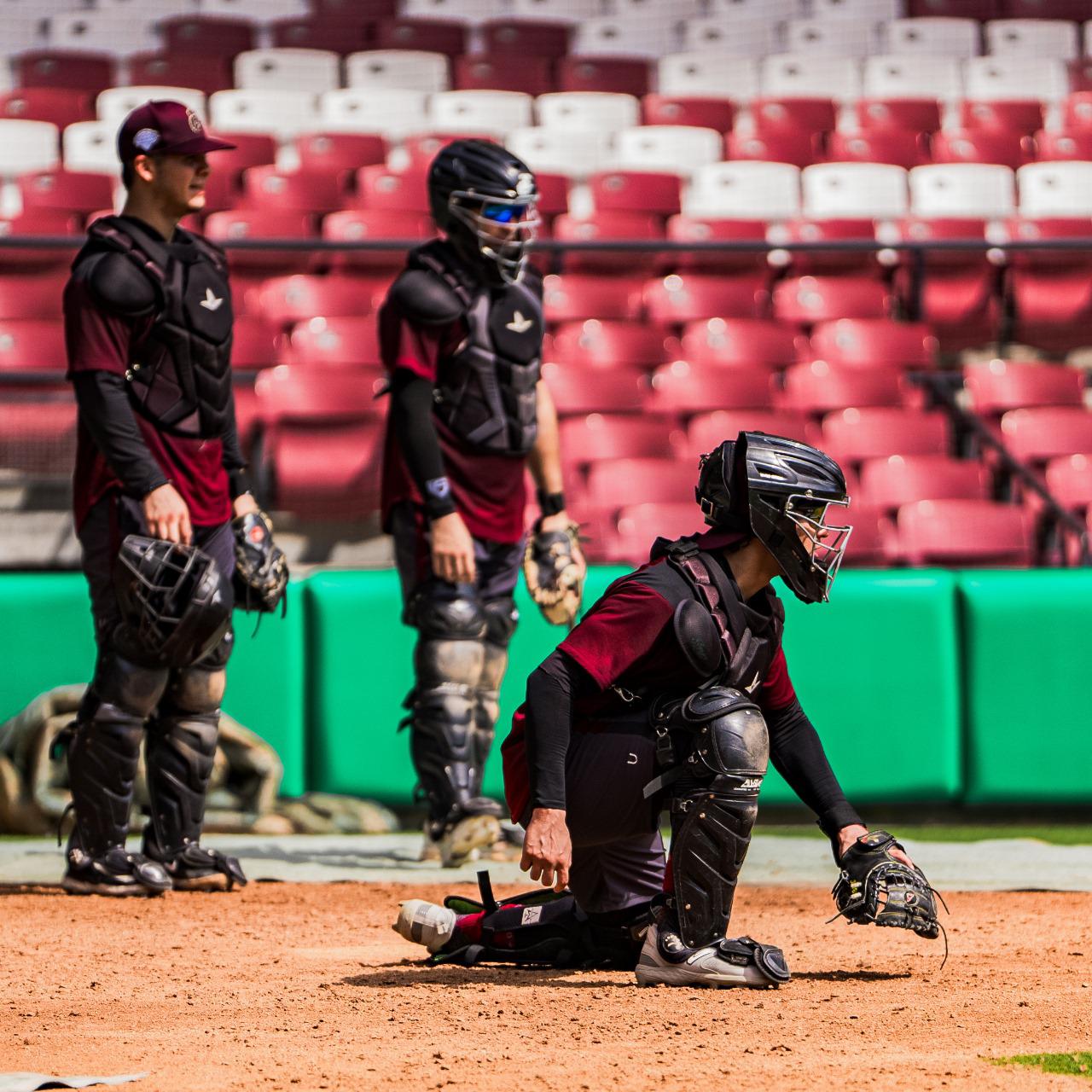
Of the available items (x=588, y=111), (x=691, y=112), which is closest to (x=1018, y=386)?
(x=691, y=112)

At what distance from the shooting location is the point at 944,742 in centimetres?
650

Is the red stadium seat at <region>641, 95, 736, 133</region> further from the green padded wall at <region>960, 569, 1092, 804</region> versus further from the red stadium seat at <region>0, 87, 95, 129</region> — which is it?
the green padded wall at <region>960, 569, 1092, 804</region>

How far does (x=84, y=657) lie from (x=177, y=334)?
1943 mm

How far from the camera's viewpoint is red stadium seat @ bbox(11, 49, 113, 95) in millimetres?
12328

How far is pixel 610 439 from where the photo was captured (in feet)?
26.0

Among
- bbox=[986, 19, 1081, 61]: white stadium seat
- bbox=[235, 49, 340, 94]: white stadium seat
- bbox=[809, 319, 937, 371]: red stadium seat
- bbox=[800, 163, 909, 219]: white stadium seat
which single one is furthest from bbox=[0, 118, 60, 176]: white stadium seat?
bbox=[986, 19, 1081, 61]: white stadium seat

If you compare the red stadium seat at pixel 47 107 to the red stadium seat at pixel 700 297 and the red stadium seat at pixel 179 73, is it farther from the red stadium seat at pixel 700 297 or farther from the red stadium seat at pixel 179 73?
the red stadium seat at pixel 700 297

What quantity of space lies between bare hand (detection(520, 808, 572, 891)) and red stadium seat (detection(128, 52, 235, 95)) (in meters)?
10.1

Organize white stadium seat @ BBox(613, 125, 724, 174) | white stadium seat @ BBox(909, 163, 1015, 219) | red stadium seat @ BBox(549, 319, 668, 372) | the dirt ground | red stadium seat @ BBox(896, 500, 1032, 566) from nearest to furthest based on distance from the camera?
the dirt ground < red stadium seat @ BBox(896, 500, 1032, 566) < red stadium seat @ BBox(549, 319, 668, 372) < white stadium seat @ BBox(909, 163, 1015, 219) < white stadium seat @ BBox(613, 125, 724, 174)

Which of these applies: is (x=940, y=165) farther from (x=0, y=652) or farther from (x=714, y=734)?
(x=714, y=734)

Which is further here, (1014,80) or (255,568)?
(1014,80)

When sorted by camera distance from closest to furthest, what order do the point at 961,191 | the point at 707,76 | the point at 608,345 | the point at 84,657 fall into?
the point at 84,657, the point at 608,345, the point at 961,191, the point at 707,76

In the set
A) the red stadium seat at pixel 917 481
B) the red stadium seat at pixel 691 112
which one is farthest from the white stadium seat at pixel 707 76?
the red stadium seat at pixel 917 481

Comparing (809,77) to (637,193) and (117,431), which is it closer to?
(637,193)
